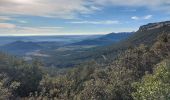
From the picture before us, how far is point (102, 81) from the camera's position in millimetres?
97938

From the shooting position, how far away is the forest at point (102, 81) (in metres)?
69.6

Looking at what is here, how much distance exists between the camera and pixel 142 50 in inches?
5896

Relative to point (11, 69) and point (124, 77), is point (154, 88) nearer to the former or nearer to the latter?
point (124, 77)

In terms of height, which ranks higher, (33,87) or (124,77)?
(124,77)

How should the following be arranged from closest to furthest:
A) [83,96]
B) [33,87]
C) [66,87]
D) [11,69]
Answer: [83,96] < [66,87] < [33,87] < [11,69]

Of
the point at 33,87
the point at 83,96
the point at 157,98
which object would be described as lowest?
the point at 33,87

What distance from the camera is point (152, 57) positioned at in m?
134

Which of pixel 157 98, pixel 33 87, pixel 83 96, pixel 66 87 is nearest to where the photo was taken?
pixel 157 98

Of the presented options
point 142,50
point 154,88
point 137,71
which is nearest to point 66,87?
point 137,71

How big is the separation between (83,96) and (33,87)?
2417 inches

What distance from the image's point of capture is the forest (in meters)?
69.6

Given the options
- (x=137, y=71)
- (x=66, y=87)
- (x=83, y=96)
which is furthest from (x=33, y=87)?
(x=83, y=96)

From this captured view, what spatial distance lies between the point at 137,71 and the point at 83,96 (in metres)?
37.8

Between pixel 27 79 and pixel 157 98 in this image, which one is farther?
pixel 27 79
